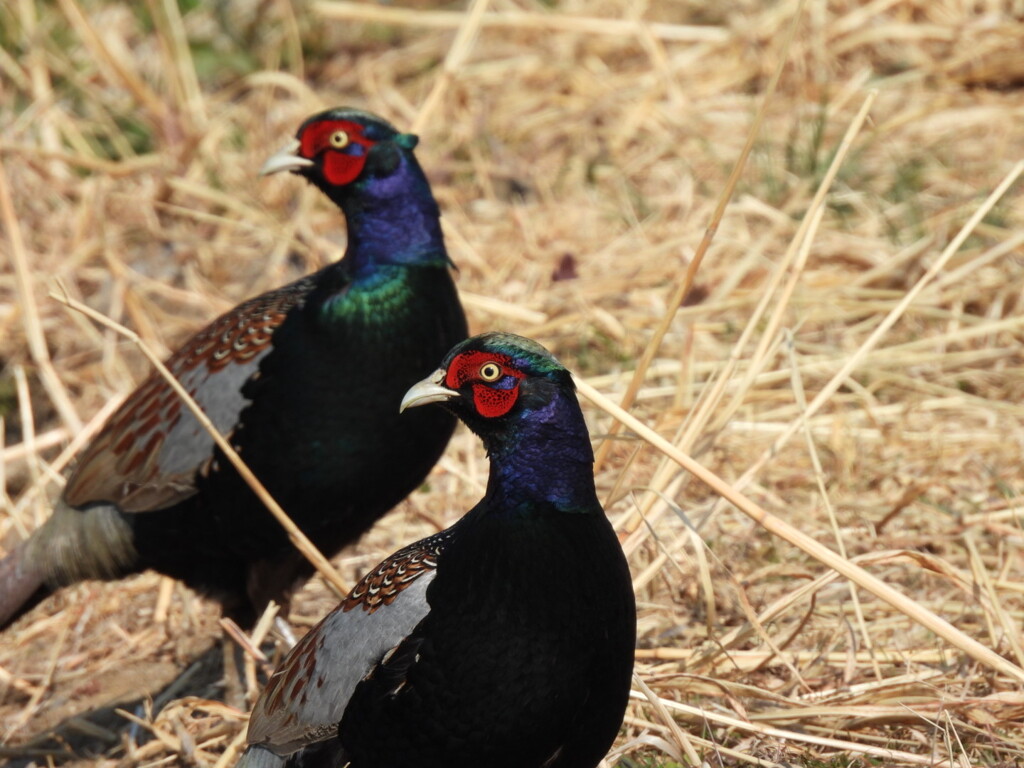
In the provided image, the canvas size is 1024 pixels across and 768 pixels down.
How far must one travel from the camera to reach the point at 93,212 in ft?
20.4

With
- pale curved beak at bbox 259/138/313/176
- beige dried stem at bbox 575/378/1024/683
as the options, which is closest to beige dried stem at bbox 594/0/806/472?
beige dried stem at bbox 575/378/1024/683

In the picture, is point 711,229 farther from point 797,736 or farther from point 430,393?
point 797,736

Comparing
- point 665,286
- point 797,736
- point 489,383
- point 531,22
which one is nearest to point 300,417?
point 489,383

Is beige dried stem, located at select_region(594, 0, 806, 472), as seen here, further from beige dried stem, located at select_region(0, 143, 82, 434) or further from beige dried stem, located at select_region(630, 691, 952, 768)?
beige dried stem, located at select_region(0, 143, 82, 434)

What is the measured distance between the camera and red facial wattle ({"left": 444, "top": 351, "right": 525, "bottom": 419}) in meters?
2.45

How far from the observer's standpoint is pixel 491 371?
8.05ft

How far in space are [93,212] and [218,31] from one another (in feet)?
5.56

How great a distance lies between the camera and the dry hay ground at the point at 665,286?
11.1 feet

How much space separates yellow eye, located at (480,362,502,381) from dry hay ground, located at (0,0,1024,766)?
0.67 m

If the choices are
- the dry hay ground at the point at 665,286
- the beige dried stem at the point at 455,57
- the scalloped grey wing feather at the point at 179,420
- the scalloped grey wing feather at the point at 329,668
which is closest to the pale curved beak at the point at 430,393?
the scalloped grey wing feather at the point at 329,668

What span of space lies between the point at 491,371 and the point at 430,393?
15 cm

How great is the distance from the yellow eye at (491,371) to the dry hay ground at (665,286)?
67cm

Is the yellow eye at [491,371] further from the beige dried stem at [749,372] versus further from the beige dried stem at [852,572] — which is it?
the beige dried stem at [749,372]

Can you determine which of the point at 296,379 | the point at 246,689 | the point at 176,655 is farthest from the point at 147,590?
the point at 296,379
